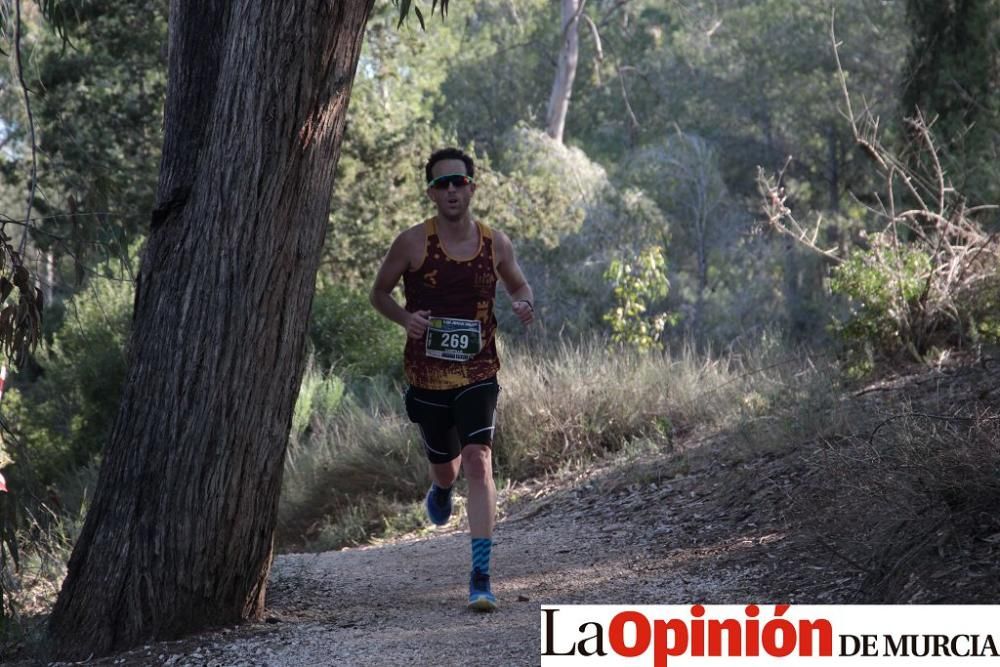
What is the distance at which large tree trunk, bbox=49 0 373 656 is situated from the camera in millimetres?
5727

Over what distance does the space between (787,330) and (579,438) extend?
525 inches

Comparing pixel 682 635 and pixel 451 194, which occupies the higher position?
pixel 451 194

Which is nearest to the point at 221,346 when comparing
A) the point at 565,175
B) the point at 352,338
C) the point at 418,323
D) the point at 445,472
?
the point at 418,323

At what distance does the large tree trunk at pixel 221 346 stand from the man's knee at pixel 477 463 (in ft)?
2.76

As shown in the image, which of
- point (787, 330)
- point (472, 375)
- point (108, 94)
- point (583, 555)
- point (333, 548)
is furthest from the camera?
point (787, 330)

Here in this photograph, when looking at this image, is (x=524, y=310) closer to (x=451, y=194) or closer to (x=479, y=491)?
(x=451, y=194)

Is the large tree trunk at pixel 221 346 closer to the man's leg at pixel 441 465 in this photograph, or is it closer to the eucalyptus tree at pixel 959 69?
the man's leg at pixel 441 465

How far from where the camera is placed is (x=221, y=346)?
5.72m

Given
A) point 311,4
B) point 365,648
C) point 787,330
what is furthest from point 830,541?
point 787,330

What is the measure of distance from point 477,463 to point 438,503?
1.18 m

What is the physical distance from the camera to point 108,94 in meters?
19.3

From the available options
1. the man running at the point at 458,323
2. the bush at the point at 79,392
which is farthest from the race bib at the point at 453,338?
the bush at the point at 79,392

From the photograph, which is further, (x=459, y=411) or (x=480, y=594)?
(x=459, y=411)

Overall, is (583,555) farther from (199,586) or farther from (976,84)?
(976,84)
